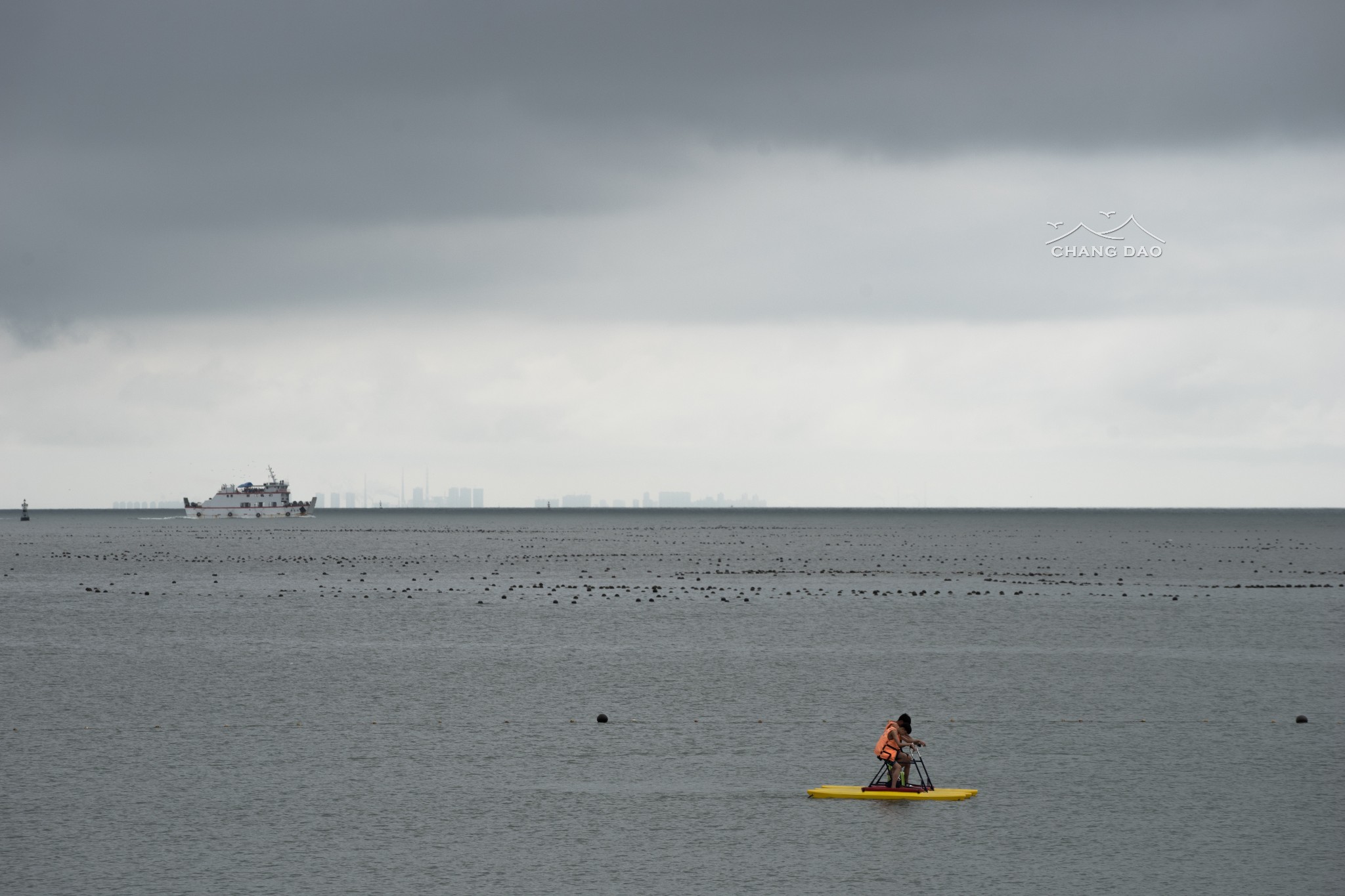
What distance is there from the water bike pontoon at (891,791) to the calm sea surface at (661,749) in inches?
15.2

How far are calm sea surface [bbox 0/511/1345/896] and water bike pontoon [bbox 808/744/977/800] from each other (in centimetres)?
39

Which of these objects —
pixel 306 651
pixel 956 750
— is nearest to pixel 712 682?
pixel 956 750

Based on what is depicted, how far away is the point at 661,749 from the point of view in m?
35.3

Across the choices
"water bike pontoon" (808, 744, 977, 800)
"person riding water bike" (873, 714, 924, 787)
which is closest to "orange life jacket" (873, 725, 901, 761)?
"person riding water bike" (873, 714, 924, 787)

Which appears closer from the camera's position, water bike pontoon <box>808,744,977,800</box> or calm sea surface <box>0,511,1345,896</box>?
calm sea surface <box>0,511,1345,896</box>

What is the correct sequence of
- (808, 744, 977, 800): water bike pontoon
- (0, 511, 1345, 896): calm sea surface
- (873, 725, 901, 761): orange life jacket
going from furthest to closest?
(873, 725, 901, 761): orange life jacket, (808, 744, 977, 800): water bike pontoon, (0, 511, 1345, 896): calm sea surface

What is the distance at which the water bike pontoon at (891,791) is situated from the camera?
29.7m

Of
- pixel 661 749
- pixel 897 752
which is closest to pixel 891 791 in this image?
pixel 897 752

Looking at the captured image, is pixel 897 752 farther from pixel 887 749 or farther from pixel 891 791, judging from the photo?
pixel 891 791

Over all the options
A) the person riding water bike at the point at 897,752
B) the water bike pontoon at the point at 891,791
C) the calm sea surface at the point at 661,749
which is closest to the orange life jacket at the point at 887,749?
the person riding water bike at the point at 897,752

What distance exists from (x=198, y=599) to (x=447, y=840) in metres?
68.7

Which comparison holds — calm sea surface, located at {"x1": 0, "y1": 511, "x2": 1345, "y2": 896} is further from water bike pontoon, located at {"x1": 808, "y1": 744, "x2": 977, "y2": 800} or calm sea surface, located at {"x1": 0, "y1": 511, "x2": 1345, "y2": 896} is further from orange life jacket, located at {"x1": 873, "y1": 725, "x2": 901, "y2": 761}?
orange life jacket, located at {"x1": 873, "y1": 725, "x2": 901, "y2": 761}

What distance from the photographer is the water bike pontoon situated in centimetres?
2967

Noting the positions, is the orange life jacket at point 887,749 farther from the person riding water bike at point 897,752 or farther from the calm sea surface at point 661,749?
the calm sea surface at point 661,749
